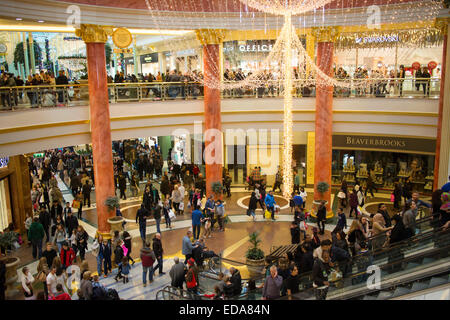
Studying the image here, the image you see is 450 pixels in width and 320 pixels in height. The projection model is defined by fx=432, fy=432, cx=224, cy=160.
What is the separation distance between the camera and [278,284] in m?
7.20

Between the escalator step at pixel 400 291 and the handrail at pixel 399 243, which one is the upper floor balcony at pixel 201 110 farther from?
the escalator step at pixel 400 291

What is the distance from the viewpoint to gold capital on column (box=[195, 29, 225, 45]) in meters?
14.9

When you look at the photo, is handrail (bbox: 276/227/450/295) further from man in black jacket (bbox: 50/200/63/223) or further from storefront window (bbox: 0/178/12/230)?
storefront window (bbox: 0/178/12/230)

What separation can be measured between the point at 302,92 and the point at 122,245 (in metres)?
9.23

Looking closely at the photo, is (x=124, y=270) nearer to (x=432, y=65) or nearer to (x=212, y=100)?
(x=212, y=100)

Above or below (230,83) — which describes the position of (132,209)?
below

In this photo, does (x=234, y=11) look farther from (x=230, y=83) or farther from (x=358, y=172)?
(x=358, y=172)

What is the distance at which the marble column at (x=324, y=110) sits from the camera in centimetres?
1483

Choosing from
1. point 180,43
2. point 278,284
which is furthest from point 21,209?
point 180,43

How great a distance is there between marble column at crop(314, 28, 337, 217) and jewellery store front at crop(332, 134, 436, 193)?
394cm

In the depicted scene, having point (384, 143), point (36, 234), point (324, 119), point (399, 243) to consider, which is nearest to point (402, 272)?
point (399, 243)

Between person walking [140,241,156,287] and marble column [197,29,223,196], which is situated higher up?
marble column [197,29,223,196]

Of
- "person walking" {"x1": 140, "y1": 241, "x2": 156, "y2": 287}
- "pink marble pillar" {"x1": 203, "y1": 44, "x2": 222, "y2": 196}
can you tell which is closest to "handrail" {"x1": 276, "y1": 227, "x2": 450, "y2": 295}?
"person walking" {"x1": 140, "y1": 241, "x2": 156, "y2": 287}

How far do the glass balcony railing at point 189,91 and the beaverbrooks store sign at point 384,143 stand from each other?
138 inches
